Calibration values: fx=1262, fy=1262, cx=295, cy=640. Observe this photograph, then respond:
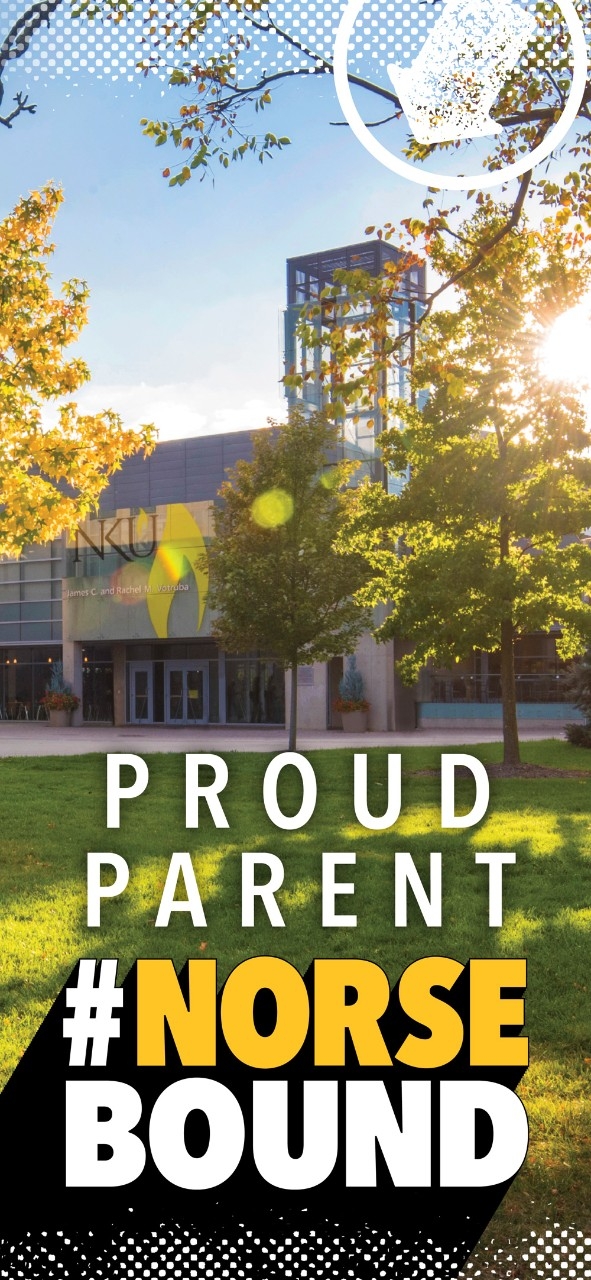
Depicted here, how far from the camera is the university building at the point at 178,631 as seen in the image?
36.5m

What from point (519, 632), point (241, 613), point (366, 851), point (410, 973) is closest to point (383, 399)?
point (410, 973)

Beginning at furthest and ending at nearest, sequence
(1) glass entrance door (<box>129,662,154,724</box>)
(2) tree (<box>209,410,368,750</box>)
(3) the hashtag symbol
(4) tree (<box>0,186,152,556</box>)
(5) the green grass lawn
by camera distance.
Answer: (1) glass entrance door (<box>129,662,154,724</box>), (2) tree (<box>209,410,368,750</box>), (4) tree (<box>0,186,152,556</box>), (5) the green grass lawn, (3) the hashtag symbol

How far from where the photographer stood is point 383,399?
6.80m

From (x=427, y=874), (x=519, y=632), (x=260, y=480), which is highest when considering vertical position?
(x=260, y=480)

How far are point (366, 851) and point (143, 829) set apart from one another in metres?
2.50

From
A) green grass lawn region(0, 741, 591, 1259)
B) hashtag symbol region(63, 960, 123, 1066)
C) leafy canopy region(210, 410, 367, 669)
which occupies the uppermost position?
leafy canopy region(210, 410, 367, 669)

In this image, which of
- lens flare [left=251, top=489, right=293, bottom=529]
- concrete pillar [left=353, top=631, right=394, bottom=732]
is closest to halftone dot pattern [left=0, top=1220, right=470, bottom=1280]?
lens flare [left=251, top=489, right=293, bottom=529]

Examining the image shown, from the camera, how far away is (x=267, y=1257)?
3473 millimetres

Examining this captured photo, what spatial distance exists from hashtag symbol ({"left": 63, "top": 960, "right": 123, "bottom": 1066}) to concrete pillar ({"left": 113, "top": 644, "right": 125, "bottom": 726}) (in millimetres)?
37502

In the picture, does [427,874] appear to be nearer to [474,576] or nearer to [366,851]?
[366,851]

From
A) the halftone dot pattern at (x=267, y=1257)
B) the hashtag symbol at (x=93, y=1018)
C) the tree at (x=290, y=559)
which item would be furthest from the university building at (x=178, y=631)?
the halftone dot pattern at (x=267, y=1257)

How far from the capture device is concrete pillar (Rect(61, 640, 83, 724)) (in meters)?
42.8

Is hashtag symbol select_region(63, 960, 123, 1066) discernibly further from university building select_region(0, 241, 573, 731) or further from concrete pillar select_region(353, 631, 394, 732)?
university building select_region(0, 241, 573, 731)

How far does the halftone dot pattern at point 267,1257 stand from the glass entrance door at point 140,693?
39153mm
